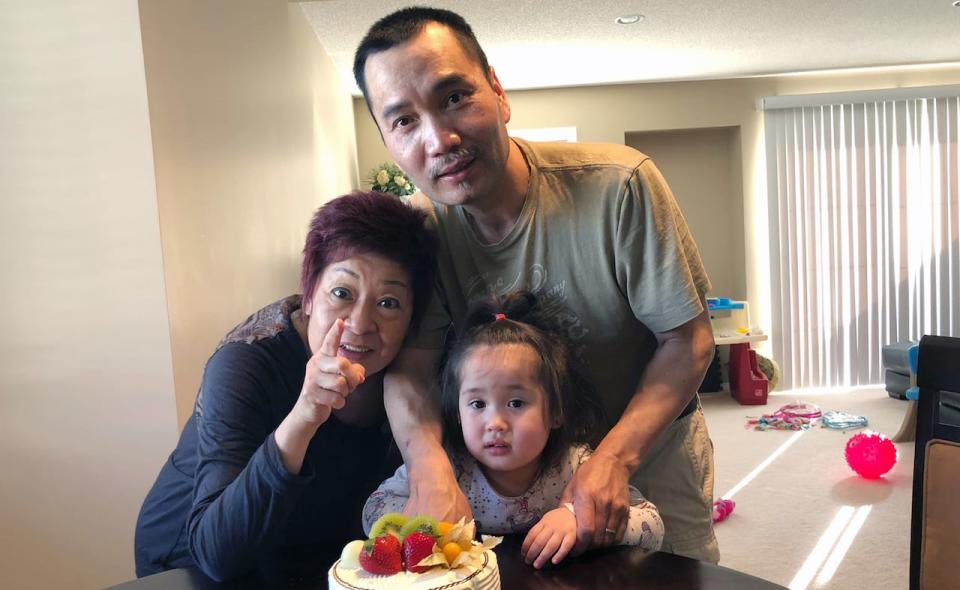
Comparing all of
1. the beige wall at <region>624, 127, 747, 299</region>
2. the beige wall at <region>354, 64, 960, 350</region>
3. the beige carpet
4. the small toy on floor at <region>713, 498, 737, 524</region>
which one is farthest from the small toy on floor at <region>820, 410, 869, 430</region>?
the beige wall at <region>354, 64, 960, 350</region>

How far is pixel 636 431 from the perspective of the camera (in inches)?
49.1

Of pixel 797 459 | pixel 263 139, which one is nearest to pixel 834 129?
pixel 797 459

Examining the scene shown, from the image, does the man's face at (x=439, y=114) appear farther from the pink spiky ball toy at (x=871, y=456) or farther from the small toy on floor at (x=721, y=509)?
the pink spiky ball toy at (x=871, y=456)

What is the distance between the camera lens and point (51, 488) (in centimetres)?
209

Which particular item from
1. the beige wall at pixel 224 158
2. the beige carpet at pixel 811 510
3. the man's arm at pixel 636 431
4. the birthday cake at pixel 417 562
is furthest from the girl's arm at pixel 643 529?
the beige carpet at pixel 811 510

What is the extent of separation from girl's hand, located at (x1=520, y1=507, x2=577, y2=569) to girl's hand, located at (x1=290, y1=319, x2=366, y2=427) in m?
0.34

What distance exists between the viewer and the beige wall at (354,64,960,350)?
633 centimetres

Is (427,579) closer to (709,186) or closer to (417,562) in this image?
(417,562)

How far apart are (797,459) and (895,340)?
2.69m

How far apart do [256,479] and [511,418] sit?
46 centimetres

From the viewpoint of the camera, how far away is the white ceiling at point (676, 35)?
422 cm

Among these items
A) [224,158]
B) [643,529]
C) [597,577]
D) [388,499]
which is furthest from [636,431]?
[224,158]

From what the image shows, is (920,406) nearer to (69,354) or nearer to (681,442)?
(681,442)

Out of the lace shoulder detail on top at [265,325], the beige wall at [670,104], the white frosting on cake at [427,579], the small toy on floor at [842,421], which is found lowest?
the small toy on floor at [842,421]
